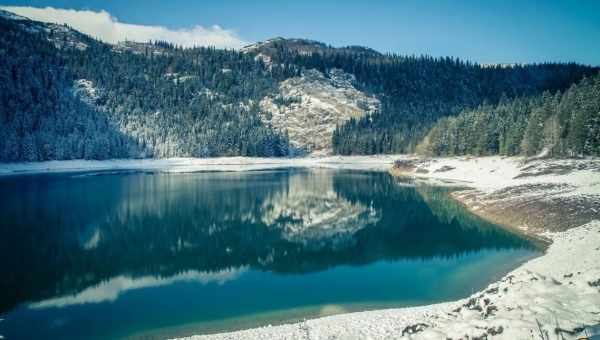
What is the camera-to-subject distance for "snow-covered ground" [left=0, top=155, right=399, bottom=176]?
11000cm

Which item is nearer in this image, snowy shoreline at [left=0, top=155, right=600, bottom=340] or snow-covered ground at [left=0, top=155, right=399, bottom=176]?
snowy shoreline at [left=0, top=155, right=600, bottom=340]

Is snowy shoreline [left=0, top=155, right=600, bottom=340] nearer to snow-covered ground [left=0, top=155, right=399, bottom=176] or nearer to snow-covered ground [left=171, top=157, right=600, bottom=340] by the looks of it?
snow-covered ground [left=171, top=157, right=600, bottom=340]

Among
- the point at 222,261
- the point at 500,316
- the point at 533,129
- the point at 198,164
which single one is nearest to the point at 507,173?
the point at 533,129

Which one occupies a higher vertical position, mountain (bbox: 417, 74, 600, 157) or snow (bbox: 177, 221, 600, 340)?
mountain (bbox: 417, 74, 600, 157)

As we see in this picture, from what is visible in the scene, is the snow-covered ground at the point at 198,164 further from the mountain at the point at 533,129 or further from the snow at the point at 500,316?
the snow at the point at 500,316

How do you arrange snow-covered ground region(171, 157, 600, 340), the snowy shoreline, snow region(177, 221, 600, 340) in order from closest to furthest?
1. snow-covered ground region(171, 157, 600, 340)
2. snow region(177, 221, 600, 340)
3. the snowy shoreline

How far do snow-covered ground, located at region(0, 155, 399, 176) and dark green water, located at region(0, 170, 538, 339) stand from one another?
65.8 meters

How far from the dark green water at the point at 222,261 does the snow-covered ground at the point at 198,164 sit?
65.8 metres

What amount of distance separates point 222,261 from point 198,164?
11502cm

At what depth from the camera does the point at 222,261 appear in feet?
87.9

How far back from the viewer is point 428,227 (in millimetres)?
37688

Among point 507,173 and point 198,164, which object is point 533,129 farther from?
point 198,164

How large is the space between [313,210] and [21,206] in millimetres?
34226

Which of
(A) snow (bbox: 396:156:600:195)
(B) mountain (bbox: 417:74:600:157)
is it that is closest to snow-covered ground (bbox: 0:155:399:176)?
(B) mountain (bbox: 417:74:600:157)
